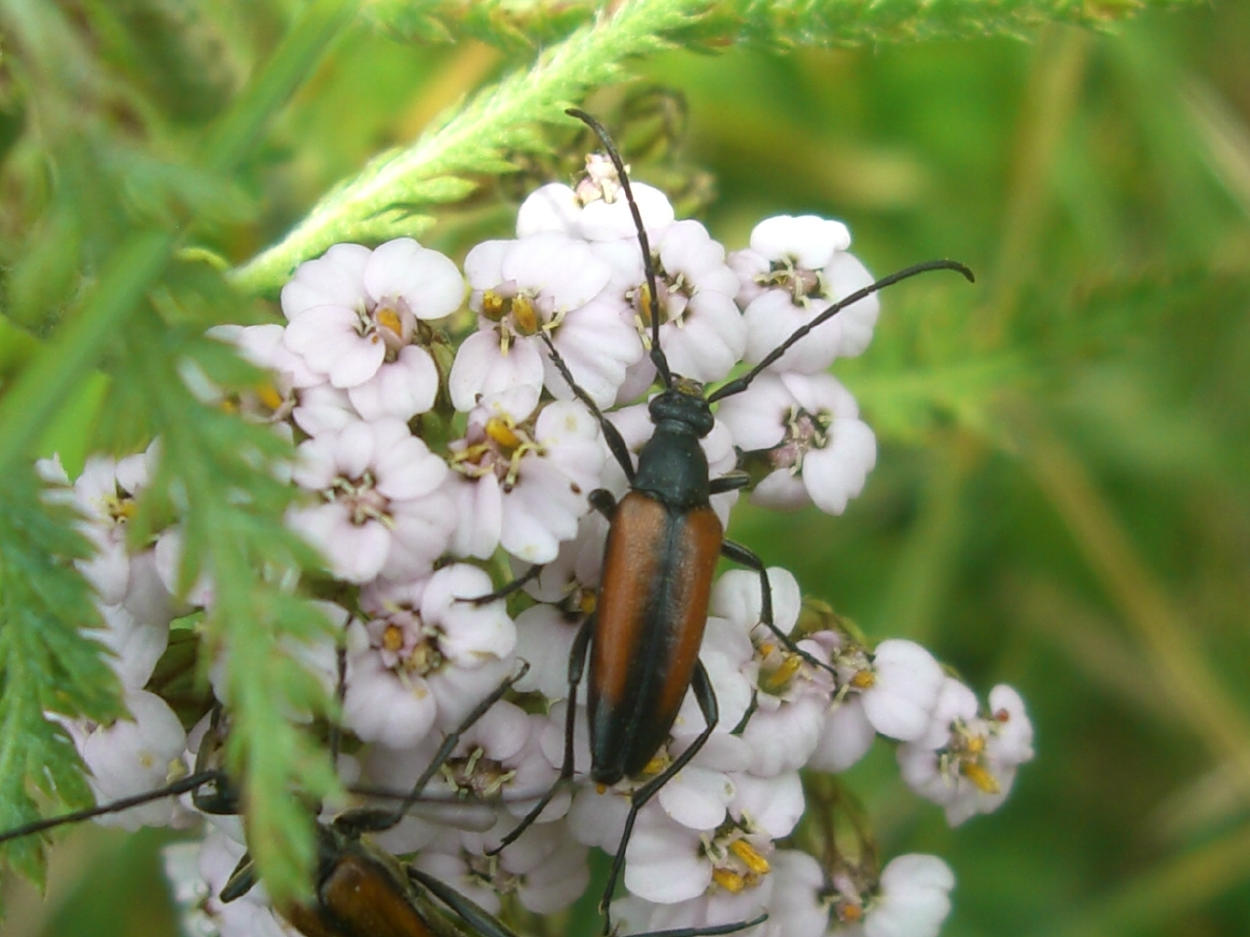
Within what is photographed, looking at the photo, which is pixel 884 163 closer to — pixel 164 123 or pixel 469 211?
pixel 469 211

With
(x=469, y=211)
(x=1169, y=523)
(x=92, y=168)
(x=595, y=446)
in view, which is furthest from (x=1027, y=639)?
(x=92, y=168)

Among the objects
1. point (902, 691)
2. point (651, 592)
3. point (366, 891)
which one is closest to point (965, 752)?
point (902, 691)

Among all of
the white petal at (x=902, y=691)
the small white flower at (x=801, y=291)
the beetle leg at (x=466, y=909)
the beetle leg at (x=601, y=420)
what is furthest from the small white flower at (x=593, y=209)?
the beetle leg at (x=466, y=909)

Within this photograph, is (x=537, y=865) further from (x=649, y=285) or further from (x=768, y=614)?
(x=649, y=285)

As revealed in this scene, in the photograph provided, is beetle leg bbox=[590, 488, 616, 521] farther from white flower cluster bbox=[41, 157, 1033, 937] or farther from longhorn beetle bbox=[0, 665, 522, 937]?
longhorn beetle bbox=[0, 665, 522, 937]

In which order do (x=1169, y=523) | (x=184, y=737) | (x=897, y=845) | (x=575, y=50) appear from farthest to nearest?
(x=1169, y=523), (x=897, y=845), (x=575, y=50), (x=184, y=737)

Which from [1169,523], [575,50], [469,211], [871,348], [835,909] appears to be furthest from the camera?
[1169,523]

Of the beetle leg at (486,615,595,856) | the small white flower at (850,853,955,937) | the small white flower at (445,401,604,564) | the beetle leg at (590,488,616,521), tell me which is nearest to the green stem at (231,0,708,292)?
the small white flower at (445,401,604,564)
